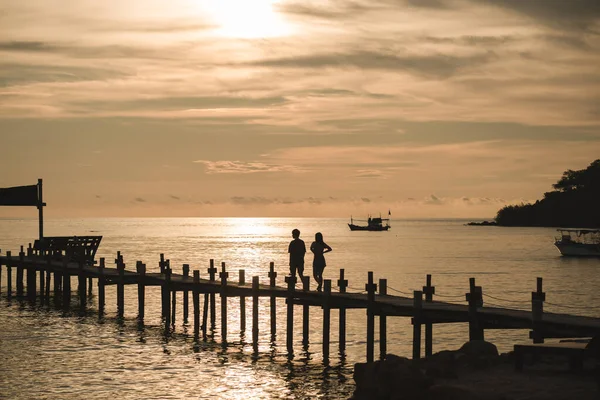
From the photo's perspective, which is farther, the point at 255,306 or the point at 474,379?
the point at 255,306

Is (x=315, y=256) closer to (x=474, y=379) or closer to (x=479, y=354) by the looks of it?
(x=479, y=354)

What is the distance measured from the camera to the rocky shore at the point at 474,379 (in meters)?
16.6

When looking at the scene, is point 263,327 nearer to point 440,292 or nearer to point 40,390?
point 40,390

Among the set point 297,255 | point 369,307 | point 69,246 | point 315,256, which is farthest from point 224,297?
point 69,246

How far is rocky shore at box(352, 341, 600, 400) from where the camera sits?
16.6 meters

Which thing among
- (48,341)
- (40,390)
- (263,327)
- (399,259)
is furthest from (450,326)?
(399,259)

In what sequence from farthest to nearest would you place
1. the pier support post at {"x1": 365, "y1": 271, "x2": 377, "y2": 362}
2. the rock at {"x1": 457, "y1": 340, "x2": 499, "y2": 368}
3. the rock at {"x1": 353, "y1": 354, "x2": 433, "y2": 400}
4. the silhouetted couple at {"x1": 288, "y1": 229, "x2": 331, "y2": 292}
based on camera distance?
the silhouetted couple at {"x1": 288, "y1": 229, "x2": 331, "y2": 292}
the pier support post at {"x1": 365, "y1": 271, "x2": 377, "y2": 362}
the rock at {"x1": 457, "y1": 340, "x2": 499, "y2": 368}
the rock at {"x1": 353, "y1": 354, "x2": 433, "y2": 400}

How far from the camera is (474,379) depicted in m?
18.6

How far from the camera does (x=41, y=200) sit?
53.8 metres

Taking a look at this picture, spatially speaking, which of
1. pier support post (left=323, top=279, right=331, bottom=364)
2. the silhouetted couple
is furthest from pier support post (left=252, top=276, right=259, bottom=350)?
pier support post (left=323, top=279, right=331, bottom=364)

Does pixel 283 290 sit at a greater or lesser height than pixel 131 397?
greater

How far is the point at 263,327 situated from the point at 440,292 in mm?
26496

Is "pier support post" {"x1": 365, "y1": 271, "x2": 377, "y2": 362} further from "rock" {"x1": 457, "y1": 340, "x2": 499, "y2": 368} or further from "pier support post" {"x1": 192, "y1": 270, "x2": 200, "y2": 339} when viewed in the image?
"pier support post" {"x1": 192, "y1": 270, "x2": 200, "y2": 339}

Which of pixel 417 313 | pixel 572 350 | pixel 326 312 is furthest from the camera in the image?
pixel 326 312
